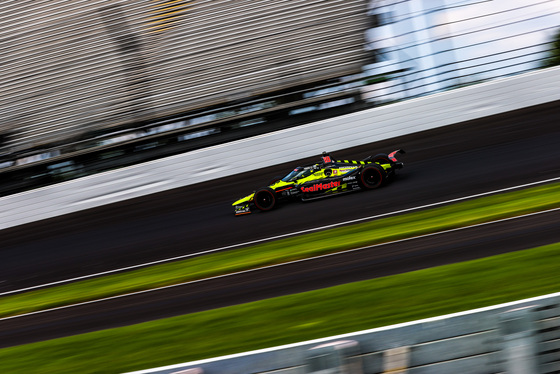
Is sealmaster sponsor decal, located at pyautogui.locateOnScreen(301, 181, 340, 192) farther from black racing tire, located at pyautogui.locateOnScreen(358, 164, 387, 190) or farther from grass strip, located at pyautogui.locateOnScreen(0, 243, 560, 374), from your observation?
grass strip, located at pyautogui.locateOnScreen(0, 243, 560, 374)

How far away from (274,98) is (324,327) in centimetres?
989

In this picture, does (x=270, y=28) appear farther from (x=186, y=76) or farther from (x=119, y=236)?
(x=119, y=236)

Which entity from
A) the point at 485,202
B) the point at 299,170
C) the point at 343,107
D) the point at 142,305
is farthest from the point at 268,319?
the point at 343,107

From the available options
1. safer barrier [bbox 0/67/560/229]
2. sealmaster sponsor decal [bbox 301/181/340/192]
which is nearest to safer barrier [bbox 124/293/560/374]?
sealmaster sponsor decal [bbox 301/181/340/192]

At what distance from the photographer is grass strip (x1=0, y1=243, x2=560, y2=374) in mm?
5961

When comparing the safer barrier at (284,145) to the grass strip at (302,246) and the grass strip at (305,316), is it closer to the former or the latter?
the grass strip at (302,246)

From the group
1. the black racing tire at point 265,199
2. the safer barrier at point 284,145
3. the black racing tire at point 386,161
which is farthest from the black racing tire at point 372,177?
the safer barrier at point 284,145

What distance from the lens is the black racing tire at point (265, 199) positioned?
39.4ft

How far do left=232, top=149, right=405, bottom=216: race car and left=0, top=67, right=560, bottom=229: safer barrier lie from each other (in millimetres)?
2204

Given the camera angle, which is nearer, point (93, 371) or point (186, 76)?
point (93, 371)

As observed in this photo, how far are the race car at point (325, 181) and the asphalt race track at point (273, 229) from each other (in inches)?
8.0

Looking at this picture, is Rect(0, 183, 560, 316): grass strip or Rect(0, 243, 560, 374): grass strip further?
Rect(0, 183, 560, 316): grass strip

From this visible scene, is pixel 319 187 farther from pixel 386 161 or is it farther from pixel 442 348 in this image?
pixel 442 348

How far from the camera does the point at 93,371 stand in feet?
20.3
